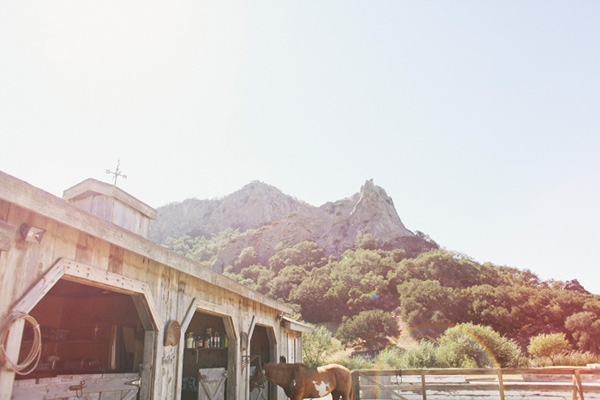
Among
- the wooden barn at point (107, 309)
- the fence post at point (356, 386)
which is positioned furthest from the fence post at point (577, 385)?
the wooden barn at point (107, 309)

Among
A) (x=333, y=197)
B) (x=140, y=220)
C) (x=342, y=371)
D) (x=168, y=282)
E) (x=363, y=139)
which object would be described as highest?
(x=333, y=197)

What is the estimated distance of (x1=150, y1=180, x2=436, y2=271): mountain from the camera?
201 feet

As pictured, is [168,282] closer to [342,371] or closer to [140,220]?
[342,371]

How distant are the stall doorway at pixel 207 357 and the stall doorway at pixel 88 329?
142cm

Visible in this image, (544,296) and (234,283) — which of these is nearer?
(234,283)

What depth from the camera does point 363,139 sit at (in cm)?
2212

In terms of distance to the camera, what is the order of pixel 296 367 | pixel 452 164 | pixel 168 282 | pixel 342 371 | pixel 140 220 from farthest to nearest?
1. pixel 452 164
2. pixel 140 220
3. pixel 342 371
4. pixel 296 367
5. pixel 168 282

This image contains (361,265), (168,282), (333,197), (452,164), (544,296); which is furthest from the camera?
(333,197)

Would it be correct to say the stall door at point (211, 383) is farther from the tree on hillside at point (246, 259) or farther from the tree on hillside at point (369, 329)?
the tree on hillside at point (246, 259)

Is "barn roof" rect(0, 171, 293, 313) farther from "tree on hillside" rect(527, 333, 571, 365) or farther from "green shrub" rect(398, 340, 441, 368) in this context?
"tree on hillside" rect(527, 333, 571, 365)

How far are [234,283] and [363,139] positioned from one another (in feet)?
54.1

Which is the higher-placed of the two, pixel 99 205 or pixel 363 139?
pixel 363 139

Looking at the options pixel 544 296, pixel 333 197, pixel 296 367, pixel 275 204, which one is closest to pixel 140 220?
pixel 296 367

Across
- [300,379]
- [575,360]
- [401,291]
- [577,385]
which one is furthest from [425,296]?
[300,379]
